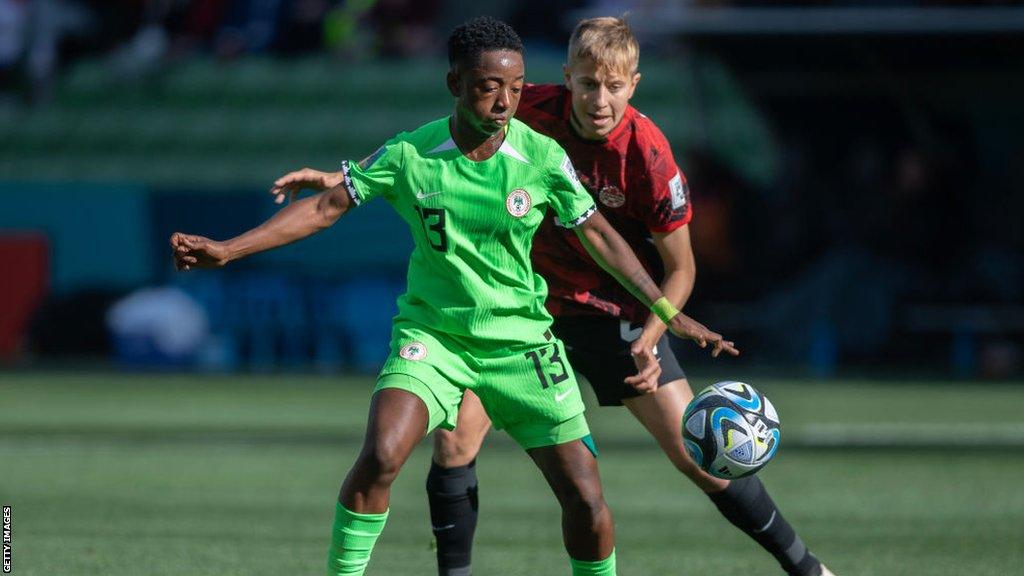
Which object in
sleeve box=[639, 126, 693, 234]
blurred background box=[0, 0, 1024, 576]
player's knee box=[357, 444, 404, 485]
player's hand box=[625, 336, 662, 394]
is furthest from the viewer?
blurred background box=[0, 0, 1024, 576]

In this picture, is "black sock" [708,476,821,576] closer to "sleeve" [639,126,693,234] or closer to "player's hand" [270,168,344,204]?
"sleeve" [639,126,693,234]

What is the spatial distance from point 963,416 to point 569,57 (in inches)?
405

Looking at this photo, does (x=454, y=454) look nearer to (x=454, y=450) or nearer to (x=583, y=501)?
(x=454, y=450)

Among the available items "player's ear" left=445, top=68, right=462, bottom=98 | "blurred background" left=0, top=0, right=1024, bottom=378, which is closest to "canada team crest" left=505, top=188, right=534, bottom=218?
"player's ear" left=445, top=68, right=462, bottom=98

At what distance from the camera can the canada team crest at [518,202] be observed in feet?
20.4

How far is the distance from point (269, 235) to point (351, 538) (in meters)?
1.04

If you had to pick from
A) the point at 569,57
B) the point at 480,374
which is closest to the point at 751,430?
the point at 480,374

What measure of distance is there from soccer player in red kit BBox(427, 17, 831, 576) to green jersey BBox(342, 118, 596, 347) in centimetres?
61

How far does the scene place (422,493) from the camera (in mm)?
10898

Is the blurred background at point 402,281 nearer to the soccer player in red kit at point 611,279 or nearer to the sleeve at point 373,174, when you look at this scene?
the soccer player in red kit at point 611,279

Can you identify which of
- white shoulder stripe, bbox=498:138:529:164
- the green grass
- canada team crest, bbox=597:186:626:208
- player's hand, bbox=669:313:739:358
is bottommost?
the green grass

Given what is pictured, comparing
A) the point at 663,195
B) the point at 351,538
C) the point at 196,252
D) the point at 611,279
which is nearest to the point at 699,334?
the point at 663,195

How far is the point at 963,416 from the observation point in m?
16.1

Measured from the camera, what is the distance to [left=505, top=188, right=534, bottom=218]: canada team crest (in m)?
6.22
